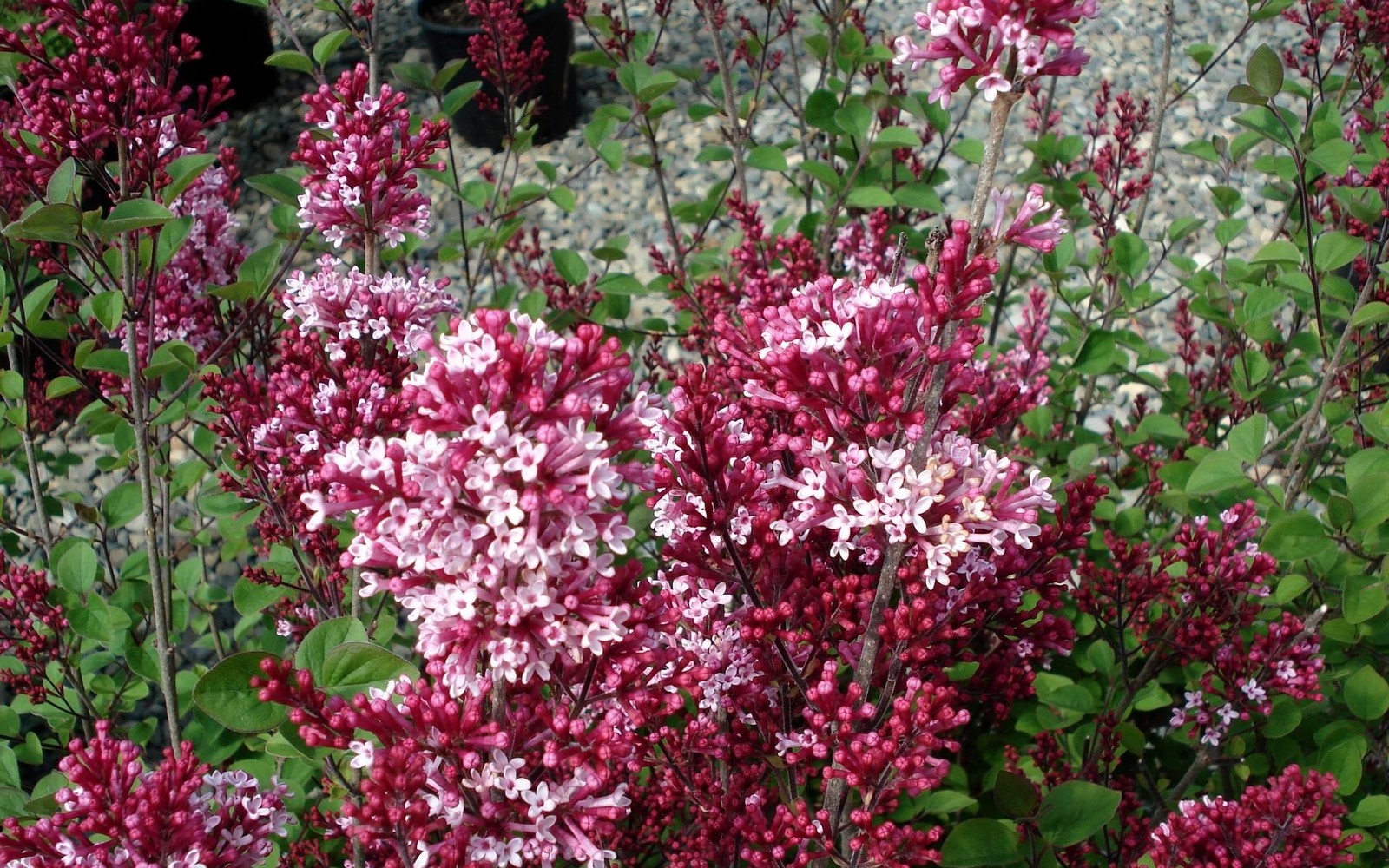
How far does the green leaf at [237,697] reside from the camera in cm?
130

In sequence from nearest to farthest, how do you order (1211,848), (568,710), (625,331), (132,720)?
(568,710)
(1211,848)
(625,331)
(132,720)

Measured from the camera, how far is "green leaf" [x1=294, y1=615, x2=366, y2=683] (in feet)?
4.86

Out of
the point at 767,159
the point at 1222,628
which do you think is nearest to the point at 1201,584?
the point at 1222,628

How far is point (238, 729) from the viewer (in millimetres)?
1311

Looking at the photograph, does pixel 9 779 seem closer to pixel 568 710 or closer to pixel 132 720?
pixel 568 710

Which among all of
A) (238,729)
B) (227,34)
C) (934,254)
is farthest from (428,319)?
(227,34)

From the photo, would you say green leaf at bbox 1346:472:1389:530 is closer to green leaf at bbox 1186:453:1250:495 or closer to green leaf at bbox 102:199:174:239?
green leaf at bbox 1186:453:1250:495

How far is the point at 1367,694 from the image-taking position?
206 cm

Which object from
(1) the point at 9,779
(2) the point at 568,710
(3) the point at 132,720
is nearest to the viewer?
(2) the point at 568,710

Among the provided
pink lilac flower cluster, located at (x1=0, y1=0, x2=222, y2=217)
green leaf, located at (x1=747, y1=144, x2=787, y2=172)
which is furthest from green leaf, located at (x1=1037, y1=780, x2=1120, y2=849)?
pink lilac flower cluster, located at (x1=0, y1=0, x2=222, y2=217)

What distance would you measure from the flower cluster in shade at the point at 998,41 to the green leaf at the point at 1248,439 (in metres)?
1.08

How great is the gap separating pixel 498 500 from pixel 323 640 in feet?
2.06

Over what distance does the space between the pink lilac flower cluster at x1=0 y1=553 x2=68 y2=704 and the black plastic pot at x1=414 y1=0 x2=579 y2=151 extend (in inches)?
188

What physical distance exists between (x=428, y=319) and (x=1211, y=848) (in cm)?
142
